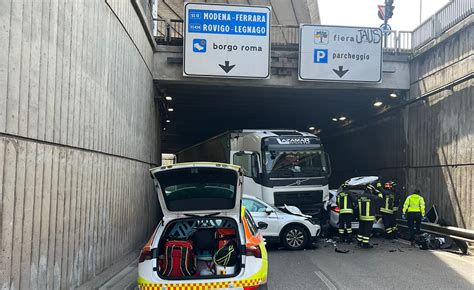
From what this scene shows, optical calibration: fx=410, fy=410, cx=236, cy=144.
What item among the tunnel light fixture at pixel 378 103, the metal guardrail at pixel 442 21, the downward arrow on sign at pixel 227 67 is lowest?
the tunnel light fixture at pixel 378 103

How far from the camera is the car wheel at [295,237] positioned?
11031 mm

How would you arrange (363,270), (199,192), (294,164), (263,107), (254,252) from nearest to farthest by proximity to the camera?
(254,252), (199,192), (363,270), (294,164), (263,107)

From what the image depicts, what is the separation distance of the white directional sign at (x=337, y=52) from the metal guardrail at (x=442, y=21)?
162cm

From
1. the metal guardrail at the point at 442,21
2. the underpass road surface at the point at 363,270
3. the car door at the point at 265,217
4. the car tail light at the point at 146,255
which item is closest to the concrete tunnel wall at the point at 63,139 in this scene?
the car tail light at the point at 146,255

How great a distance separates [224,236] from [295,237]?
18.5 ft

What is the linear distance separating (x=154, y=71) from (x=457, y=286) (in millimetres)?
10579

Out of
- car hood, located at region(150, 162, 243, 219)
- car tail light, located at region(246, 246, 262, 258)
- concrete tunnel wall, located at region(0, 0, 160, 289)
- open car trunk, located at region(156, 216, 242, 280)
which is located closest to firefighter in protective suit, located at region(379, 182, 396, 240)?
concrete tunnel wall, located at region(0, 0, 160, 289)

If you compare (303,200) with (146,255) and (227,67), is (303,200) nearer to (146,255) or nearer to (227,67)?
(227,67)

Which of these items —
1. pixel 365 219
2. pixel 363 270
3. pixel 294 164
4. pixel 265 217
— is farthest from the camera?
pixel 294 164

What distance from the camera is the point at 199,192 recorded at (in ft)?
18.6

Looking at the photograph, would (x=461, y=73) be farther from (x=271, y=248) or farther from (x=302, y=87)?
(x=271, y=248)

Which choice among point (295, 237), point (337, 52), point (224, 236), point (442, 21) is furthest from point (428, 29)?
point (224, 236)

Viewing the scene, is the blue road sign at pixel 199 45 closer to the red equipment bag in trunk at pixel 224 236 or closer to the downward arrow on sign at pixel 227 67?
the downward arrow on sign at pixel 227 67

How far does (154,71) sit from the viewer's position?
1377 centimetres
